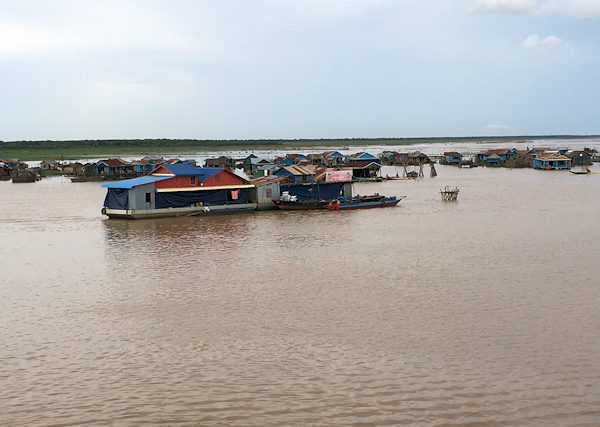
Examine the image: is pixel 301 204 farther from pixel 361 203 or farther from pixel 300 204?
pixel 361 203

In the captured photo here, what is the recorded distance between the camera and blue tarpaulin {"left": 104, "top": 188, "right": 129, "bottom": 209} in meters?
36.7

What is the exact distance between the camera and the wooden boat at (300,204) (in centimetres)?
4103

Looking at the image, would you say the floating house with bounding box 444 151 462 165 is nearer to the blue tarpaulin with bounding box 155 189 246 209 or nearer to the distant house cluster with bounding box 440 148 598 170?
the distant house cluster with bounding box 440 148 598 170

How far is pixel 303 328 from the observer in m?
14.6

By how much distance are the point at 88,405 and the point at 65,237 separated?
2221cm

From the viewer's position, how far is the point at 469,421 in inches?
373

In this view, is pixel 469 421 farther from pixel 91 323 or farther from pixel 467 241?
pixel 467 241

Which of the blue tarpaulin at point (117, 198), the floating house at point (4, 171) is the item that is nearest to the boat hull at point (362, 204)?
the blue tarpaulin at point (117, 198)

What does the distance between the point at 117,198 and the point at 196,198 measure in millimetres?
4716

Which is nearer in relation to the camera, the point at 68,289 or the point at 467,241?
the point at 68,289

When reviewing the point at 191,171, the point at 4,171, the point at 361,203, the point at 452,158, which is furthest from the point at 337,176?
the point at 452,158

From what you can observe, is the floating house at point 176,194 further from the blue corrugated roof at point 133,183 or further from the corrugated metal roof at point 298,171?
the corrugated metal roof at point 298,171

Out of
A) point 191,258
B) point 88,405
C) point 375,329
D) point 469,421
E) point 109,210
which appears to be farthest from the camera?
point 109,210

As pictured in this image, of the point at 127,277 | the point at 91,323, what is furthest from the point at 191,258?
the point at 91,323
